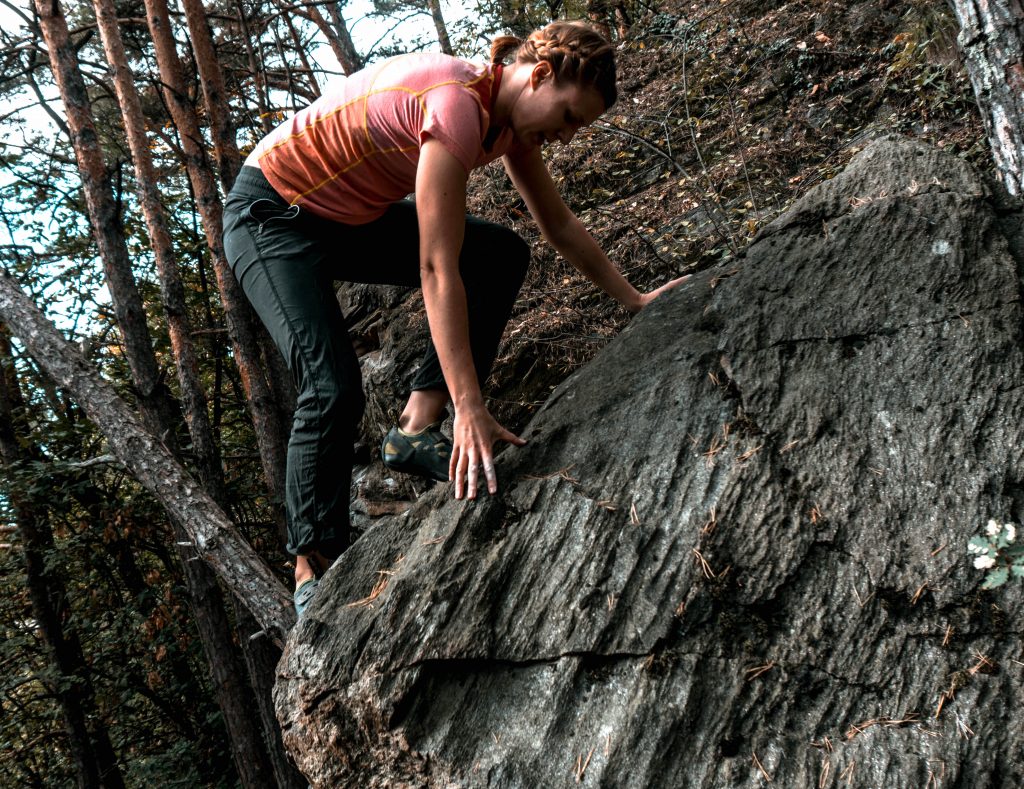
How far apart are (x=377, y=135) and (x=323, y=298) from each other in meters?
0.63

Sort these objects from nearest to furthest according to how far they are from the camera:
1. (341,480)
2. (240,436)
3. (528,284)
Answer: (341,480) < (528,284) < (240,436)

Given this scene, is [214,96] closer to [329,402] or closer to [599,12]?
[329,402]

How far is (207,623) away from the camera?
6.57 meters

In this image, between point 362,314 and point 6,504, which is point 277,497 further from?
point 6,504

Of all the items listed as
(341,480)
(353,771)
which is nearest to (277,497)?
(341,480)

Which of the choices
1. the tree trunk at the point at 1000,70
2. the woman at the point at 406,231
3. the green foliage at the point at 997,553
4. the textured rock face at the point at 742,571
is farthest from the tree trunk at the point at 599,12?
the green foliage at the point at 997,553

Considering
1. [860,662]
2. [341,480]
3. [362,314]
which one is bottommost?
[860,662]

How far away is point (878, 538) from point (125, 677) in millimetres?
9314

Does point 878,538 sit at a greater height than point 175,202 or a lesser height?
lesser

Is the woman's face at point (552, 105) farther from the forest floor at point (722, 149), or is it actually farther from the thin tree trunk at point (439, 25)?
the thin tree trunk at point (439, 25)

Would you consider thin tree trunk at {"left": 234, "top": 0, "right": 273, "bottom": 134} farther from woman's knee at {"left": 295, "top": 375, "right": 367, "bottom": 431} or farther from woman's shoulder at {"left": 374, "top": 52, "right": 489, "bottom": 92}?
woman's knee at {"left": 295, "top": 375, "right": 367, "bottom": 431}

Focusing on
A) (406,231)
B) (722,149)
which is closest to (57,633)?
(406,231)

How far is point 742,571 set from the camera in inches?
88.1

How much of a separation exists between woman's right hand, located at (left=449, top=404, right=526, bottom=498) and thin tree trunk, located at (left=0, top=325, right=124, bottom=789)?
679 cm
